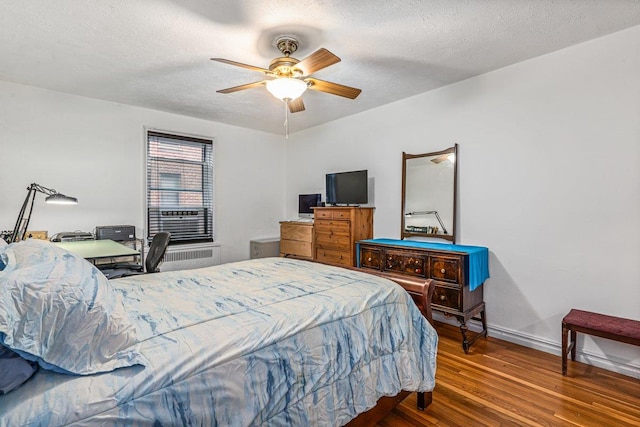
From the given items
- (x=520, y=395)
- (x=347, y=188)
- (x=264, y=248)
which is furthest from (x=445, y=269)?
(x=264, y=248)

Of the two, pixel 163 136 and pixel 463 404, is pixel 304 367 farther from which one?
pixel 163 136

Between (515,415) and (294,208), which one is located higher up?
(294,208)

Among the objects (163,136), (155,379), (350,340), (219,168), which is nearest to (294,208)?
(219,168)

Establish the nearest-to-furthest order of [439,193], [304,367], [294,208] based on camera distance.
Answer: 1. [304,367]
2. [439,193]
3. [294,208]

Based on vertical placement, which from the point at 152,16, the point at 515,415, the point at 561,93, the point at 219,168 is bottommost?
the point at 515,415

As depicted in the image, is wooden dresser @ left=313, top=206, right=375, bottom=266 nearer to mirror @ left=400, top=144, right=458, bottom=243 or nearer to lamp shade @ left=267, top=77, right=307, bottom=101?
mirror @ left=400, top=144, right=458, bottom=243

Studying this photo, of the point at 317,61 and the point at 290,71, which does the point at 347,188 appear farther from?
the point at 317,61

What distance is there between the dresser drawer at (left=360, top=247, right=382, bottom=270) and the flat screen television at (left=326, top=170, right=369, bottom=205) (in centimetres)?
75

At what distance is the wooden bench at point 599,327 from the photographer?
7.20 ft

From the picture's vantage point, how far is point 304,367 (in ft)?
4.49

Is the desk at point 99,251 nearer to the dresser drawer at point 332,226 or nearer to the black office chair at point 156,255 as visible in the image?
the black office chair at point 156,255

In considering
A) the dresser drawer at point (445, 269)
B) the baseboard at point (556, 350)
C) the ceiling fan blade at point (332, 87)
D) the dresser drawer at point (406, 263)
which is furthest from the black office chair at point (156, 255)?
the baseboard at point (556, 350)

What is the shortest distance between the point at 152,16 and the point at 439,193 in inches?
119

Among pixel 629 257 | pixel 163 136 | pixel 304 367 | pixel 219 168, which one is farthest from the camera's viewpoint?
pixel 219 168
